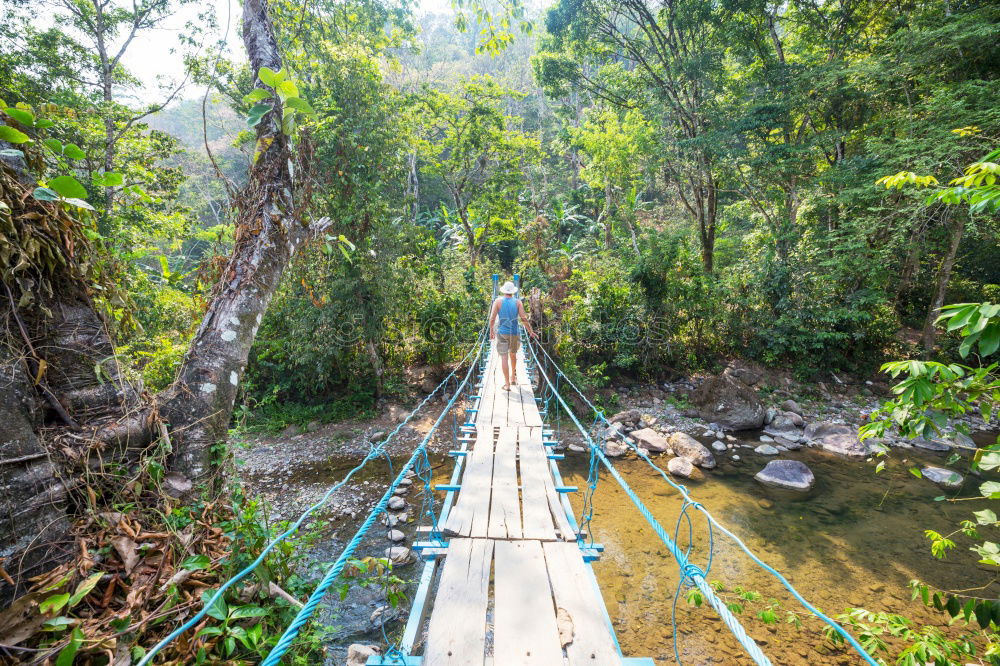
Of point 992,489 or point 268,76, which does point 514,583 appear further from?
point 268,76

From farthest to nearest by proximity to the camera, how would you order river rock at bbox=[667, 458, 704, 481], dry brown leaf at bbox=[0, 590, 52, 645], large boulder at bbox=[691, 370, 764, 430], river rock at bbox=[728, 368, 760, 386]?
1. river rock at bbox=[728, 368, 760, 386]
2. large boulder at bbox=[691, 370, 764, 430]
3. river rock at bbox=[667, 458, 704, 481]
4. dry brown leaf at bbox=[0, 590, 52, 645]

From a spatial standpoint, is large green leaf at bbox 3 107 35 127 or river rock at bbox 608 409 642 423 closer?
large green leaf at bbox 3 107 35 127

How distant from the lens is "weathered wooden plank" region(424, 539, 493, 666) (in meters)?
1.25

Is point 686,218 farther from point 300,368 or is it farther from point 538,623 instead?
point 538,623

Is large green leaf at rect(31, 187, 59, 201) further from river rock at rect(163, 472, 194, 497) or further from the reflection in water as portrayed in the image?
the reflection in water

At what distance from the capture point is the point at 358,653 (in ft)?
7.90

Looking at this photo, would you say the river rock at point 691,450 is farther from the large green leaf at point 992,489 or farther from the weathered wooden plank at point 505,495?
the large green leaf at point 992,489

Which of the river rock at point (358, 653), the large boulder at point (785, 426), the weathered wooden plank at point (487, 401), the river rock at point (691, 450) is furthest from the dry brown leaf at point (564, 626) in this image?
the large boulder at point (785, 426)

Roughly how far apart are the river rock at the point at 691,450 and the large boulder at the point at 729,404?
2.88 feet

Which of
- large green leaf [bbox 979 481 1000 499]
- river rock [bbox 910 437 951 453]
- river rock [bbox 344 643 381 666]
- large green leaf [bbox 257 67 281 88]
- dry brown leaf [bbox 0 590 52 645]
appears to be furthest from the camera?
river rock [bbox 910 437 951 453]

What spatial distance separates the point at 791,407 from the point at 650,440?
268 centimetres

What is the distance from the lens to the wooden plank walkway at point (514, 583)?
4.18ft

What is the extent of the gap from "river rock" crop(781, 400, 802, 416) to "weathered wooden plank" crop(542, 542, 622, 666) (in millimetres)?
6004

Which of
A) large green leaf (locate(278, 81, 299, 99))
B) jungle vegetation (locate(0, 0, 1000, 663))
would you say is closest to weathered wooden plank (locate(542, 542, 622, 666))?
jungle vegetation (locate(0, 0, 1000, 663))
